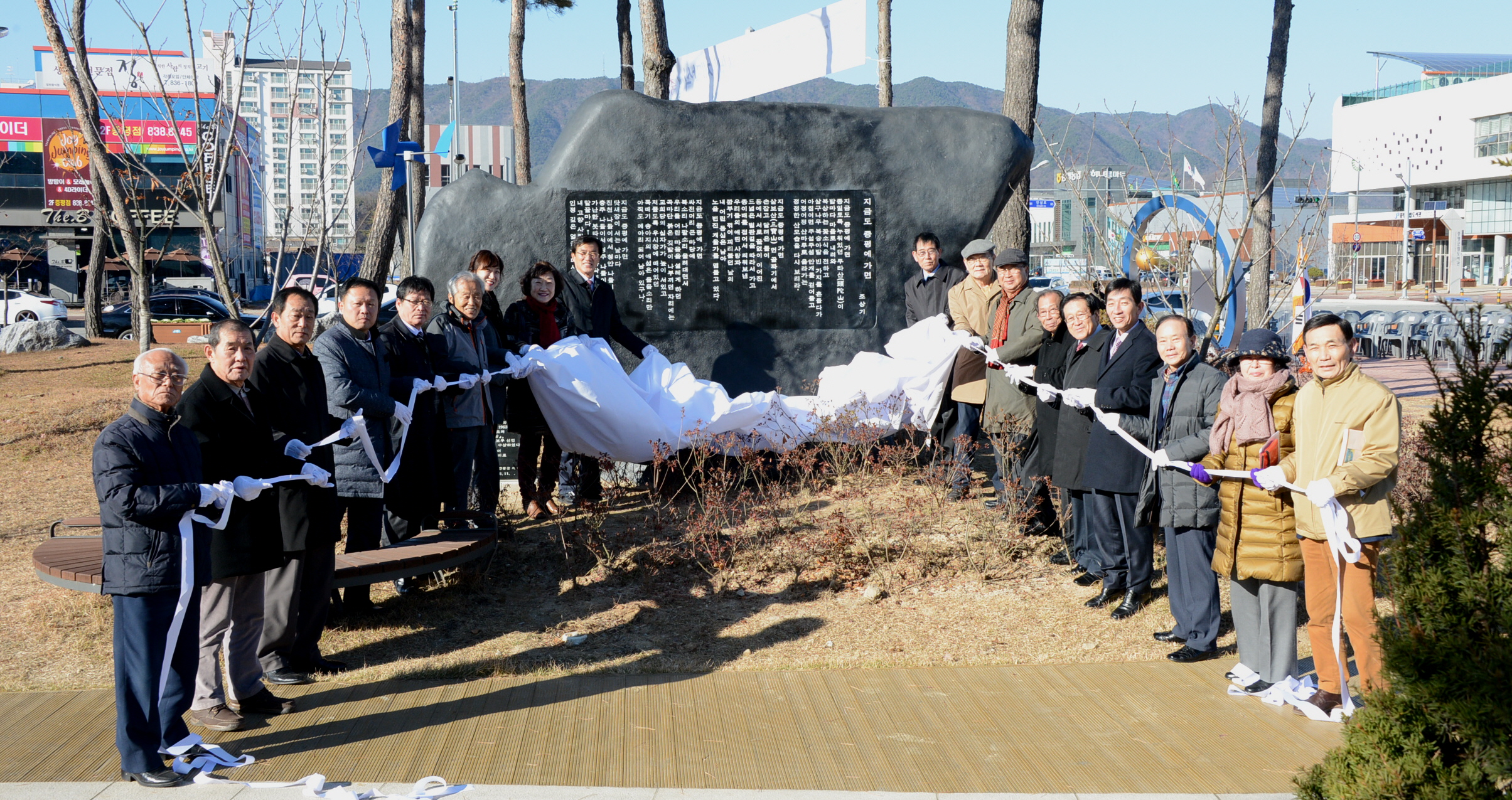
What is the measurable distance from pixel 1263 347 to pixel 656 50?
8460 mm

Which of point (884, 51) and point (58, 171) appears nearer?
point (884, 51)

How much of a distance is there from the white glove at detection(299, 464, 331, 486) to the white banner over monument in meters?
5.70

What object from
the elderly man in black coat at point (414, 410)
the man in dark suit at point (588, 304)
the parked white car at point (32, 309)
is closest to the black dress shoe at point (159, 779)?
the elderly man in black coat at point (414, 410)

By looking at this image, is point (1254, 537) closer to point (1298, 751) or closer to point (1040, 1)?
point (1298, 751)

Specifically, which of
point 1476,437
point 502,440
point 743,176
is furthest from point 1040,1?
point 1476,437

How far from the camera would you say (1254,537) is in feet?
14.6

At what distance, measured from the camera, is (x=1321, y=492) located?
402 cm

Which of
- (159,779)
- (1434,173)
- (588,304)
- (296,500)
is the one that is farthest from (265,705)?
(1434,173)

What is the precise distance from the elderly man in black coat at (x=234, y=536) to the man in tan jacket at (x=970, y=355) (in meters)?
4.04

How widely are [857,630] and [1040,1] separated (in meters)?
7.08

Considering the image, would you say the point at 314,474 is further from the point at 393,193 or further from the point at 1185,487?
the point at 393,193

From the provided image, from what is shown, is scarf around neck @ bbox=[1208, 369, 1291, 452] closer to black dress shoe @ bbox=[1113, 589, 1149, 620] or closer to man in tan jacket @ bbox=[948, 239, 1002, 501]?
black dress shoe @ bbox=[1113, 589, 1149, 620]

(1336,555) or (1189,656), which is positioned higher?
(1336,555)

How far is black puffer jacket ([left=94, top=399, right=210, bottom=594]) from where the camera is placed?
359cm
